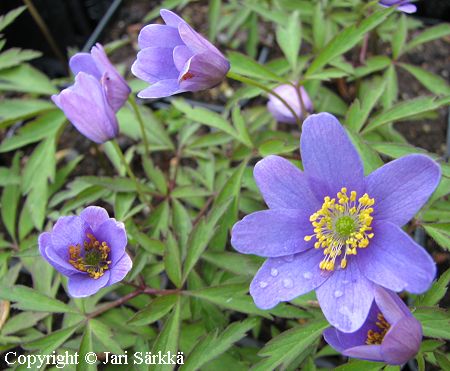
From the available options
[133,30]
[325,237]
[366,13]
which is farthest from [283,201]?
[133,30]

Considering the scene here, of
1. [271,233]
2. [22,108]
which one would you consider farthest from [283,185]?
[22,108]

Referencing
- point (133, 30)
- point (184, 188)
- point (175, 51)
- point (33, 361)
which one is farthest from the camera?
point (133, 30)

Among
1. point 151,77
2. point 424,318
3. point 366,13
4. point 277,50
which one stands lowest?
point 277,50

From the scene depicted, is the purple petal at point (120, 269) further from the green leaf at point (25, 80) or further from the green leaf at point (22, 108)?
the green leaf at point (25, 80)

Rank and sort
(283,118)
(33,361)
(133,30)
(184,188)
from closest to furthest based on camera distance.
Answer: (33,361) < (184,188) < (283,118) < (133,30)

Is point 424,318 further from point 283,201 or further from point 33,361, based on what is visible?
point 33,361

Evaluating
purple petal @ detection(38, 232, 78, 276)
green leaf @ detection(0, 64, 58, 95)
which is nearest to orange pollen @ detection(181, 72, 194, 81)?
purple petal @ detection(38, 232, 78, 276)

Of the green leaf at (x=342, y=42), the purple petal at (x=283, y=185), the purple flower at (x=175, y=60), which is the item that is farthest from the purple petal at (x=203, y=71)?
the green leaf at (x=342, y=42)
